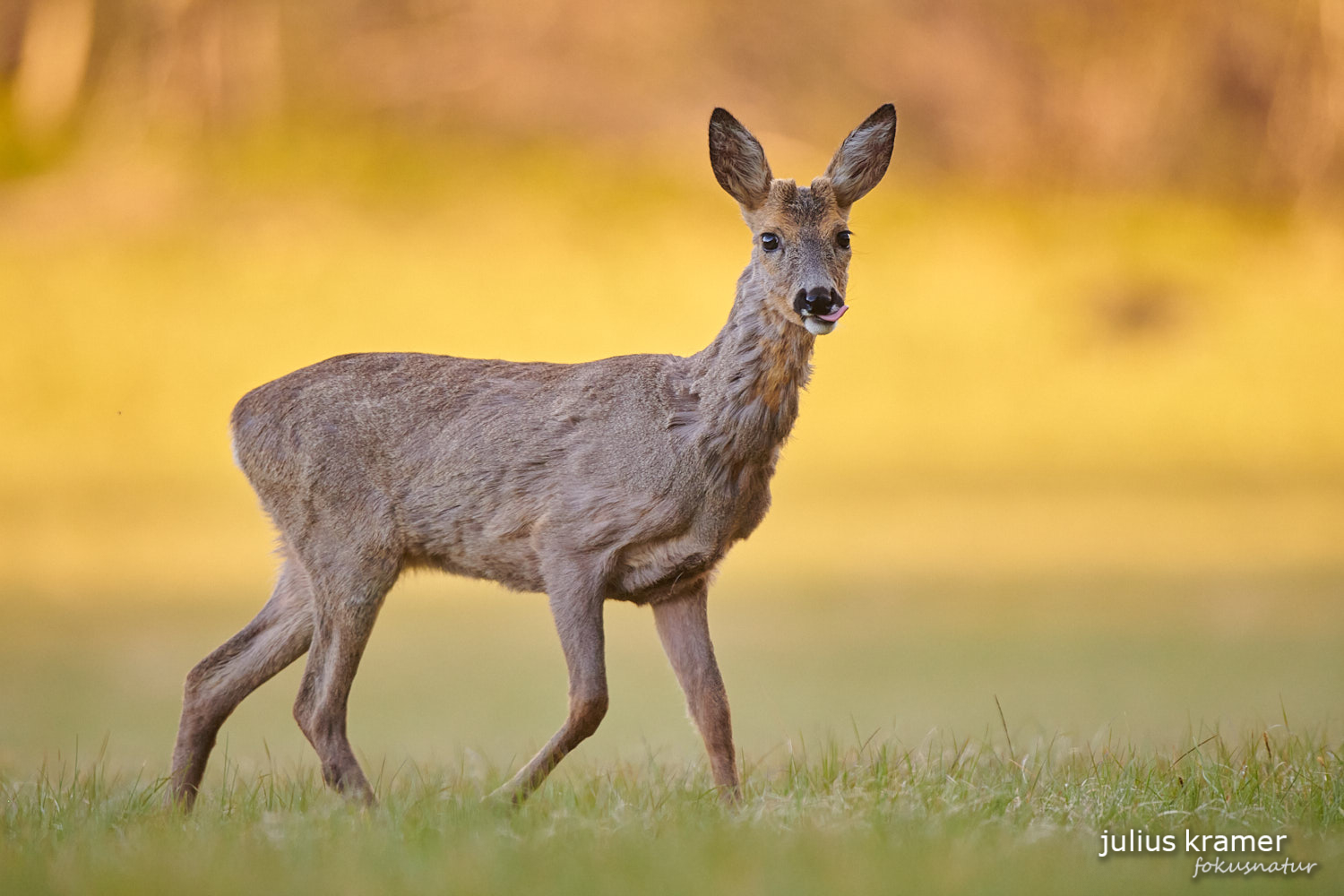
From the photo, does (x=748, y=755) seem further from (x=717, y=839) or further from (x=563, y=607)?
(x=717, y=839)

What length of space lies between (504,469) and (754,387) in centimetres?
121

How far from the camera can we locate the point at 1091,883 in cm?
412

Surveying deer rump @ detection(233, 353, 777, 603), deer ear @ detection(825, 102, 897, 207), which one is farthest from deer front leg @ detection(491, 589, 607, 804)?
deer ear @ detection(825, 102, 897, 207)

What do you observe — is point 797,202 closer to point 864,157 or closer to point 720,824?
point 864,157

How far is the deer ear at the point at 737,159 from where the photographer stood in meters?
6.31

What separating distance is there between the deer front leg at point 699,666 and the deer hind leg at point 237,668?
5.70ft

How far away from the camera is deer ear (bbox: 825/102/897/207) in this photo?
638 cm

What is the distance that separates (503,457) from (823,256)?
169cm

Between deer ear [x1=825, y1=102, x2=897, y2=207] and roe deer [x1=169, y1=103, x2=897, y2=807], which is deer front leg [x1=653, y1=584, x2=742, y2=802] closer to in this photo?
roe deer [x1=169, y1=103, x2=897, y2=807]

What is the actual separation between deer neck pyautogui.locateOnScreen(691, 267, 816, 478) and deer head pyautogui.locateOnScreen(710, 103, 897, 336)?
0.25ft

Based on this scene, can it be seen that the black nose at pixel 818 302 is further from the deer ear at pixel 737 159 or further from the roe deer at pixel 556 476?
the deer ear at pixel 737 159

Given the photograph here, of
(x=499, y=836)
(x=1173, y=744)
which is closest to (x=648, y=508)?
(x=499, y=836)

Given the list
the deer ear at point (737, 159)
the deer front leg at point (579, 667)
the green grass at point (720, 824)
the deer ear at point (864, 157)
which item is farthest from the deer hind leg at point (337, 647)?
the deer ear at point (864, 157)

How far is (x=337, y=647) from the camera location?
6.67 metres
